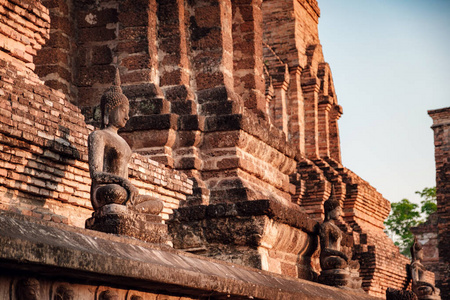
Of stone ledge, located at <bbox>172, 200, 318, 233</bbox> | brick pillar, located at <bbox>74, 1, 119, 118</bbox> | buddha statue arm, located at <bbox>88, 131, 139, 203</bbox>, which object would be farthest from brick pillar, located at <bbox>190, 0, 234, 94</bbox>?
buddha statue arm, located at <bbox>88, 131, 139, 203</bbox>

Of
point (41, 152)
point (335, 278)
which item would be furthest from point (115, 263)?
point (335, 278)

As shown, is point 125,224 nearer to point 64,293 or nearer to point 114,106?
point 114,106

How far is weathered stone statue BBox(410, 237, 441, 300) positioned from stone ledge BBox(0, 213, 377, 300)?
559 inches

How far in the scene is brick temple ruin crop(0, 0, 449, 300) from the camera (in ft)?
17.0

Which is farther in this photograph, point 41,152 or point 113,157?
point 113,157

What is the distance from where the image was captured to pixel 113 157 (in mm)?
7625

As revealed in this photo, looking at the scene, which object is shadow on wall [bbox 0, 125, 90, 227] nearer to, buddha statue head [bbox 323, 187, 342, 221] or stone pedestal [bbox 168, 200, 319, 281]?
stone pedestal [bbox 168, 200, 319, 281]

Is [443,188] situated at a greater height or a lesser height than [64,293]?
greater

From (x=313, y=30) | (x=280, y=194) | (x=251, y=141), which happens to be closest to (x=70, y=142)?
(x=251, y=141)

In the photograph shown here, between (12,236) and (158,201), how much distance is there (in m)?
3.45

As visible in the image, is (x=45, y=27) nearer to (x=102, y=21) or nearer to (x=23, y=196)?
(x=23, y=196)

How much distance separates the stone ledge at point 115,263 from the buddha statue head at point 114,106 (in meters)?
1.73

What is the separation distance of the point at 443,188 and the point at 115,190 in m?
23.1

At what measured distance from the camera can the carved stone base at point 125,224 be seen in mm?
6586
